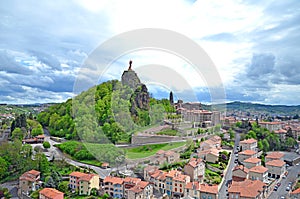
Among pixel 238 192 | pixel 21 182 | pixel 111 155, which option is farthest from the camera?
pixel 111 155

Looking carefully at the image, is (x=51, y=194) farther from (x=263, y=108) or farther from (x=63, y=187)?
(x=263, y=108)

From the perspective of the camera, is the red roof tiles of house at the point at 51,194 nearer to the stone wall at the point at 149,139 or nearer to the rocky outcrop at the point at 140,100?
the stone wall at the point at 149,139

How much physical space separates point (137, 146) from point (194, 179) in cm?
319

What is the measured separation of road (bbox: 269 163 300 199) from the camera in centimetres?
853

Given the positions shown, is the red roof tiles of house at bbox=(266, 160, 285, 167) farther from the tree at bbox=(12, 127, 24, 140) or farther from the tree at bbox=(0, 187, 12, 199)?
the tree at bbox=(12, 127, 24, 140)

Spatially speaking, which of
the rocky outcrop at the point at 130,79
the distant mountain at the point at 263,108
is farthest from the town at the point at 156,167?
the distant mountain at the point at 263,108

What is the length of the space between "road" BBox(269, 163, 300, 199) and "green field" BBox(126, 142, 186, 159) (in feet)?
12.5

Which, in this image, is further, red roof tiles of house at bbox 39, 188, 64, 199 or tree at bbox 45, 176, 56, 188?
tree at bbox 45, 176, 56, 188

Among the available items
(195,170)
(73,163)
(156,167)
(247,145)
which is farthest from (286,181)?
(73,163)

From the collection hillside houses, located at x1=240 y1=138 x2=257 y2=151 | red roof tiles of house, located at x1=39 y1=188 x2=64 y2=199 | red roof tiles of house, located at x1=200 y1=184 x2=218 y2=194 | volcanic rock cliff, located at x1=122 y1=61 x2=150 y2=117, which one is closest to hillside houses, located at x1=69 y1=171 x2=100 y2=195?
red roof tiles of house, located at x1=39 y1=188 x2=64 y2=199

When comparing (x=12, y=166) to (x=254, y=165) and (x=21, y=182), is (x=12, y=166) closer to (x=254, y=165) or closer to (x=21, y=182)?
(x=21, y=182)

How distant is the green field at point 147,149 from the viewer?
1050cm

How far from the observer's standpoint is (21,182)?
8.95 meters

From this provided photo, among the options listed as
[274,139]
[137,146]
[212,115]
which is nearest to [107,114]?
[137,146]
